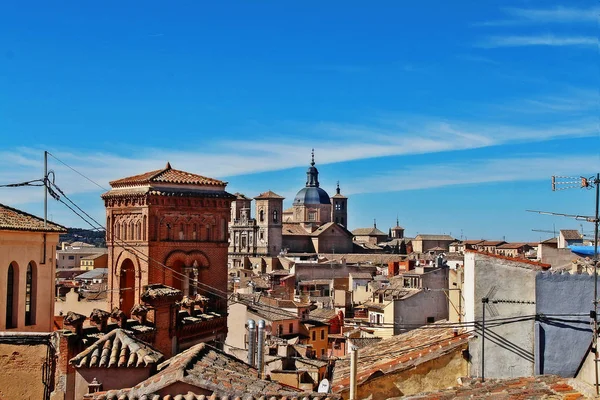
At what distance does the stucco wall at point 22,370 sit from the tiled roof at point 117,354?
3059 mm

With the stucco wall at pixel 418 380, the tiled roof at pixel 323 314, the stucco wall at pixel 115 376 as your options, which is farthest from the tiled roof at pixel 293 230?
the stucco wall at pixel 115 376

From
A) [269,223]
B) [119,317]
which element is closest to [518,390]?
[119,317]

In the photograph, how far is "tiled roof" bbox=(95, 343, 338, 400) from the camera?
10.1 metres

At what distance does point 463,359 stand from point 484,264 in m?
1.47

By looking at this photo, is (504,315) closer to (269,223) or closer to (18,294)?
(18,294)

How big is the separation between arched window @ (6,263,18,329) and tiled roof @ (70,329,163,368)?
262 inches

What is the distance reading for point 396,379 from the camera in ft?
42.2

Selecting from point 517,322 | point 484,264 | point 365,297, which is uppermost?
point 484,264

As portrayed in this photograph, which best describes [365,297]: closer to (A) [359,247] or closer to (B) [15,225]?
(B) [15,225]

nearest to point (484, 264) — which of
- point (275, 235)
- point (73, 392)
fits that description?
point (73, 392)

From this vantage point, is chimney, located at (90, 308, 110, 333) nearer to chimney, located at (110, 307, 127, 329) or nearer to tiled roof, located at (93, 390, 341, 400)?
chimney, located at (110, 307, 127, 329)

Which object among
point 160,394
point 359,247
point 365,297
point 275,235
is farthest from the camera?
point 359,247

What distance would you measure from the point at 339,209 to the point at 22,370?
149 meters

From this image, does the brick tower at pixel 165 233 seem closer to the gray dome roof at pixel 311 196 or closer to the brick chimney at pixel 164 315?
the brick chimney at pixel 164 315
